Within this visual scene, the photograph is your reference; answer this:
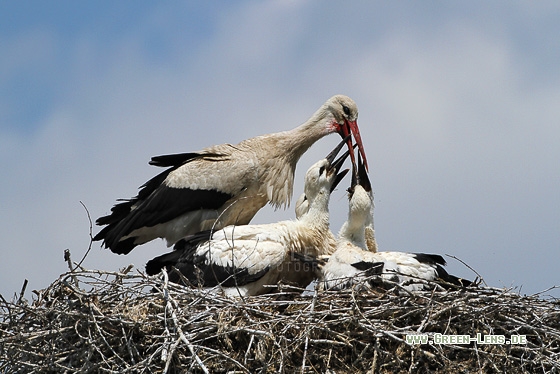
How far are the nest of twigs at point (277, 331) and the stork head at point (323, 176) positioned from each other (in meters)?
1.61

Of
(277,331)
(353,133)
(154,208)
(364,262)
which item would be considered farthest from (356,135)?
(277,331)

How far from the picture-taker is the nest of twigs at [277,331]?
6762 millimetres

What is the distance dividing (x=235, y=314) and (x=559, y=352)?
2200 mm

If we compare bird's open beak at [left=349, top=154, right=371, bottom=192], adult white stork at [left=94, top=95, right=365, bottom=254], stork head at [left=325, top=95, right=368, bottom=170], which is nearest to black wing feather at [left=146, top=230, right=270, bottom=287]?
adult white stork at [left=94, top=95, right=365, bottom=254]

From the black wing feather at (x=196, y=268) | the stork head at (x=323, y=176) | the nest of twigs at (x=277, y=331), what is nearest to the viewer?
the nest of twigs at (x=277, y=331)

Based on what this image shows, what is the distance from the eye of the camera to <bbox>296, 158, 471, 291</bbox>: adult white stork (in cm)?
734

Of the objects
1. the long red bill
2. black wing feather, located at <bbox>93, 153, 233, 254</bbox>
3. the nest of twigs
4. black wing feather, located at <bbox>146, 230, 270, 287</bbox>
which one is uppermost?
the long red bill

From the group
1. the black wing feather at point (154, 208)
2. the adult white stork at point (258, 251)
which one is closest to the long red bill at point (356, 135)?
the adult white stork at point (258, 251)

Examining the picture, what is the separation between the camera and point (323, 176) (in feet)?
28.3

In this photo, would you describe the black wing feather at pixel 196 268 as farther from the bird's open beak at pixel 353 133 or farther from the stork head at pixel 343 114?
the stork head at pixel 343 114

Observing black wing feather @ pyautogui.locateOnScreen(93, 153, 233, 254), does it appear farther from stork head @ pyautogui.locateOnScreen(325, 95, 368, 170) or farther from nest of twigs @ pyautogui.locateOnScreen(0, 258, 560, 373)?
nest of twigs @ pyautogui.locateOnScreen(0, 258, 560, 373)

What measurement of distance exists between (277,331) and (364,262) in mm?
1061

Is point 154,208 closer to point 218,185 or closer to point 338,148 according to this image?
point 218,185

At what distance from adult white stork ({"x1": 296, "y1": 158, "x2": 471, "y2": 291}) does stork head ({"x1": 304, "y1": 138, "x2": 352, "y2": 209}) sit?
0.19m
